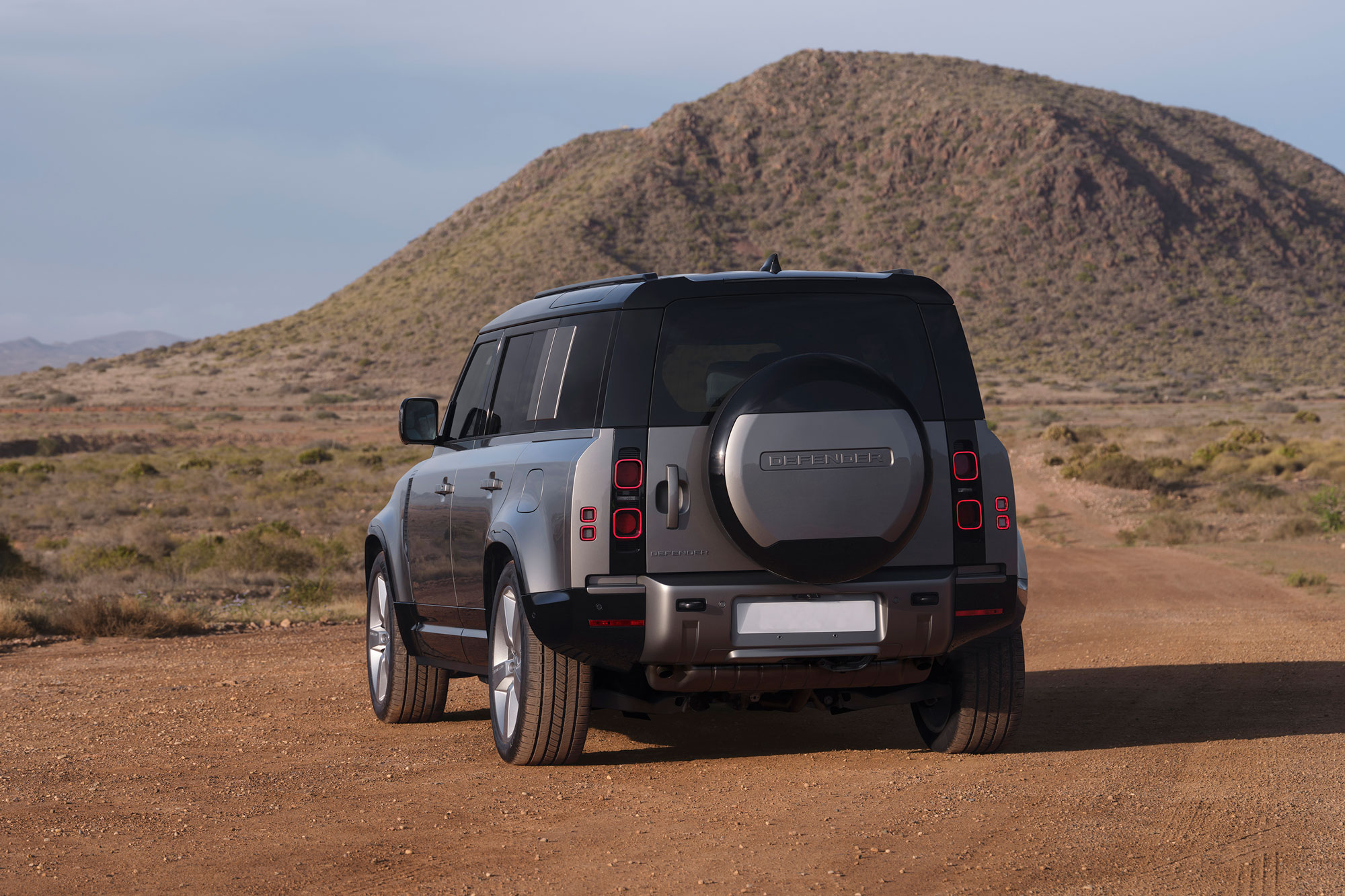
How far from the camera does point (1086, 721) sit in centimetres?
760

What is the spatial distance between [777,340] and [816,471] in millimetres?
745

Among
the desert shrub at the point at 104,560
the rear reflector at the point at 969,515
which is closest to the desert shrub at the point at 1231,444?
the desert shrub at the point at 104,560

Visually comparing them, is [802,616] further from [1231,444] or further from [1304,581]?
[1231,444]

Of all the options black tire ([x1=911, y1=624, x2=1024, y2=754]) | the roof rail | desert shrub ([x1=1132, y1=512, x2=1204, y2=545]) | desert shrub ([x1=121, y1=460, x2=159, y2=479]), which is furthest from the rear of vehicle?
desert shrub ([x1=121, y1=460, x2=159, y2=479])

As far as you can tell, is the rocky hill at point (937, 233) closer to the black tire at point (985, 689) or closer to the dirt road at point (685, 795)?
the dirt road at point (685, 795)

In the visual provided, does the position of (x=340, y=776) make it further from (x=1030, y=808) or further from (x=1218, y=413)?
(x=1218, y=413)

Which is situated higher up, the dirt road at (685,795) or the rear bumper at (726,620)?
the rear bumper at (726,620)

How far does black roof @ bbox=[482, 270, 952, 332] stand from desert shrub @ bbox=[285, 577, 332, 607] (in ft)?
33.6

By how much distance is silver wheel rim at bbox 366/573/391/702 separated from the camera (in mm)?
8180

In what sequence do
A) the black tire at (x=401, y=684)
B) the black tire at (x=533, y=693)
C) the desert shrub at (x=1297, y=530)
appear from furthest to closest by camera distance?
1. the desert shrub at (x=1297, y=530)
2. the black tire at (x=401, y=684)
3. the black tire at (x=533, y=693)

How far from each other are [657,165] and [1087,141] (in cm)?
3228

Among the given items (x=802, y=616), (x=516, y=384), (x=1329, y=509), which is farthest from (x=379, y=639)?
(x=1329, y=509)

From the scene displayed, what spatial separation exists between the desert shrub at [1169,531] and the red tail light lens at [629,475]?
18.4 m

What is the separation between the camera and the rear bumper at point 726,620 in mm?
5738
